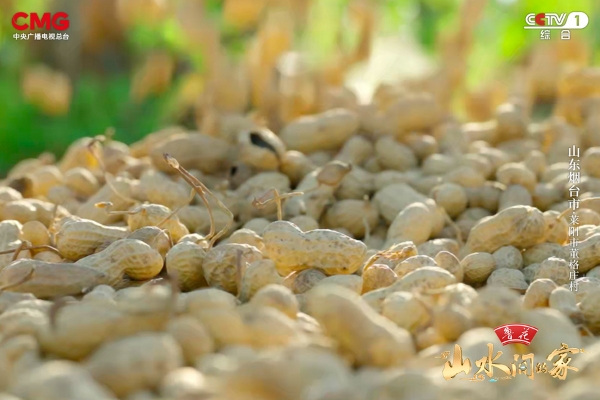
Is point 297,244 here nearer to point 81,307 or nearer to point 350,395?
point 81,307

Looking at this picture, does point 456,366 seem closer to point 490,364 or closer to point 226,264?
point 490,364

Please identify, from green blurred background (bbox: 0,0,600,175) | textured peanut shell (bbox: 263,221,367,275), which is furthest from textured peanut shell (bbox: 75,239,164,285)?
green blurred background (bbox: 0,0,600,175)

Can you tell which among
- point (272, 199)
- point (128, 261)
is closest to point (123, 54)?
point (272, 199)

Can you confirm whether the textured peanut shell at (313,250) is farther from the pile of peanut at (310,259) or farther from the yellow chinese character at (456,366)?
the yellow chinese character at (456,366)

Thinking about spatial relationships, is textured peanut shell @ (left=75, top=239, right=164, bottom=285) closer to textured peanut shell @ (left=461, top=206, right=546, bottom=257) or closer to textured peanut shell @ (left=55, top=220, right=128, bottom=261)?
textured peanut shell @ (left=55, top=220, right=128, bottom=261)

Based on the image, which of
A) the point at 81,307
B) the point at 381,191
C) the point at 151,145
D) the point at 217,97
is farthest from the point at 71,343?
the point at 217,97
